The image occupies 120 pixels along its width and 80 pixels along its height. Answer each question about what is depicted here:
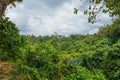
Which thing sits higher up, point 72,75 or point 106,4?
point 106,4

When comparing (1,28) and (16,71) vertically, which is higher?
(1,28)

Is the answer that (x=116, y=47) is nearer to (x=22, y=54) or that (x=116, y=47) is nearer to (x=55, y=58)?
(x=55, y=58)

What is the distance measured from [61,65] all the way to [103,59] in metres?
11.6

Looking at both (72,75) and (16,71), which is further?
(72,75)

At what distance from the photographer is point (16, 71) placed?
15469mm

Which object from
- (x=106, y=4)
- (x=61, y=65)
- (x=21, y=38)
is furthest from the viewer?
(x=61, y=65)

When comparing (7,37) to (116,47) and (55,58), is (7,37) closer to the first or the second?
(55,58)

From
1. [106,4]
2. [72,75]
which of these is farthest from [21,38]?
[106,4]

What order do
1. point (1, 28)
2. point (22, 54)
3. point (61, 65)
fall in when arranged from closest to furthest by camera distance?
point (1, 28)
point (22, 54)
point (61, 65)

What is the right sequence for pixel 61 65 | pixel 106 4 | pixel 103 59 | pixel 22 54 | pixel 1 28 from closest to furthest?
pixel 106 4 → pixel 1 28 → pixel 22 54 → pixel 61 65 → pixel 103 59

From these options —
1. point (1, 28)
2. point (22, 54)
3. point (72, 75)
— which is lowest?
point (72, 75)

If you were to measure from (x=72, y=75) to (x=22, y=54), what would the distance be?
3.64 meters

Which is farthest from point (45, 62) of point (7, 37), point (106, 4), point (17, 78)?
point (106, 4)

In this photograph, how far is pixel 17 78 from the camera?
15172 millimetres
